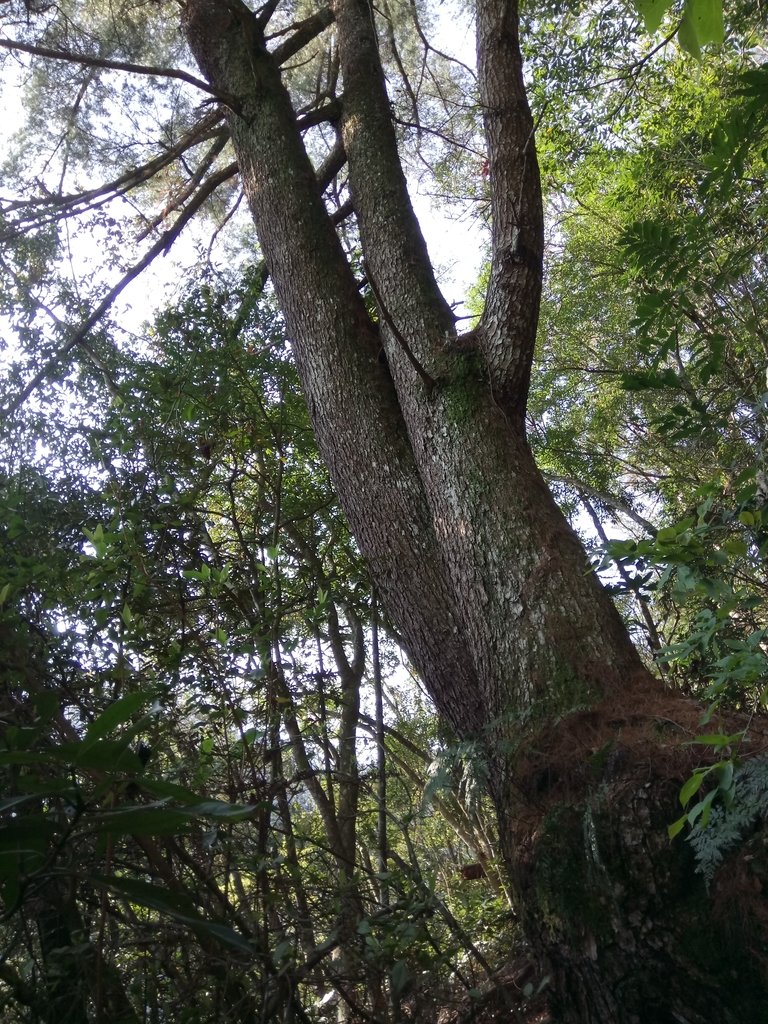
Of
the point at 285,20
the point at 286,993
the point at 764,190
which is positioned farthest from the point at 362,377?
the point at 285,20

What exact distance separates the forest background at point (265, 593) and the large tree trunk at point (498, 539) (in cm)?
7

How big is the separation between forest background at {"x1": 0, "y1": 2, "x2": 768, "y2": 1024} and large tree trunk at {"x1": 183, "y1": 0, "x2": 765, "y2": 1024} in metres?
0.07

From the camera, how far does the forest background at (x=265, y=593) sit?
62.1 inches

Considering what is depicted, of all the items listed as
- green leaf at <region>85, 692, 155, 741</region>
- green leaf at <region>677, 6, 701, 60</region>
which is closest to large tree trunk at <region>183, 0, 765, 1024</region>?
green leaf at <region>85, 692, 155, 741</region>

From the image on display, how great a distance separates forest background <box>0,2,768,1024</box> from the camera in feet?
5.17

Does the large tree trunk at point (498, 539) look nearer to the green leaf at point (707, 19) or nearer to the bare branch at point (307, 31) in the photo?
the bare branch at point (307, 31)

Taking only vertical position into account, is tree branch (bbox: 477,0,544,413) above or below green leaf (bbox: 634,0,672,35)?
above

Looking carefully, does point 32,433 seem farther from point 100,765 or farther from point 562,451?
point 562,451

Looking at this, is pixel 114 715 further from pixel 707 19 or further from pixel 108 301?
pixel 108 301

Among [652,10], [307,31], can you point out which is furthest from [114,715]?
[307,31]

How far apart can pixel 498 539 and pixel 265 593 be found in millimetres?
832

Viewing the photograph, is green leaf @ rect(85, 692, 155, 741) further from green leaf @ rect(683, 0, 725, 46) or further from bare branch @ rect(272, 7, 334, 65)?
bare branch @ rect(272, 7, 334, 65)

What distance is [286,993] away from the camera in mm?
1675

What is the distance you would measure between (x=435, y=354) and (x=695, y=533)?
160cm
